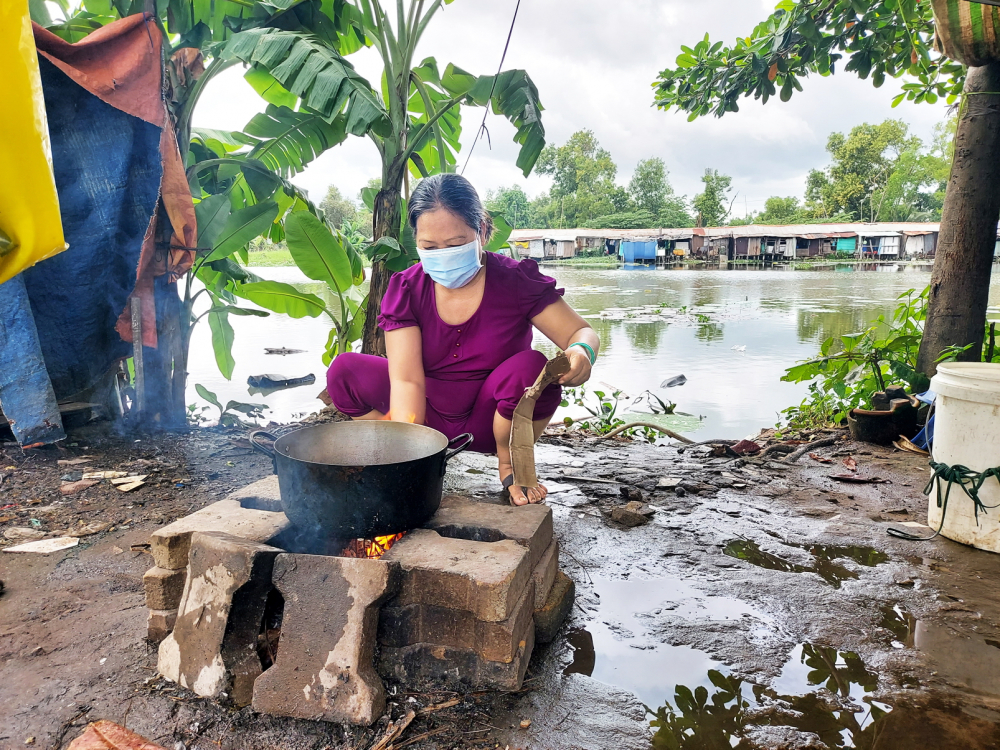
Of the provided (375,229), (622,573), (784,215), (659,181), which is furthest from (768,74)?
(784,215)

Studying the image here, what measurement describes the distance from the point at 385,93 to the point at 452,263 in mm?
2812

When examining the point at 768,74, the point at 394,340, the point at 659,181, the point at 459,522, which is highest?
the point at 659,181

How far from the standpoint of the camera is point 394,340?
93.2 inches

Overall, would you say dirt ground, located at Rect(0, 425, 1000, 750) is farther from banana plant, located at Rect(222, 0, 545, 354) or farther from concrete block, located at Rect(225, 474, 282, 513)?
banana plant, located at Rect(222, 0, 545, 354)

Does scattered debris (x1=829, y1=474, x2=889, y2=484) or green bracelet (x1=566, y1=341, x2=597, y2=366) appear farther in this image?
scattered debris (x1=829, y1=474, x2=889, y2=484)

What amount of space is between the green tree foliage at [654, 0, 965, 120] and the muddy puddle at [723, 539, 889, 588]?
11.4ft

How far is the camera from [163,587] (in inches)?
59.7

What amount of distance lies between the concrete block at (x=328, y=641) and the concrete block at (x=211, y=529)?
A: 229 millimetres

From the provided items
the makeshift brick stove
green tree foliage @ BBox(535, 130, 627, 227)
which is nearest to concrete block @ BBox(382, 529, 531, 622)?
the makeshift brick stove

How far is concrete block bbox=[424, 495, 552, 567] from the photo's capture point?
1604 millimetres

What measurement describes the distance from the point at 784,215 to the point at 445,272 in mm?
47630

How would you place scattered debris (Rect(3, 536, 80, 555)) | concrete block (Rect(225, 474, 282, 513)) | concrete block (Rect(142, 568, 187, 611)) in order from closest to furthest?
concrete block (Rect(142, 568, 187, 611)) → concrete block (Rect(225, 474, 282, 513)) → scattered debris (Rect(3, 536, 80, 555))

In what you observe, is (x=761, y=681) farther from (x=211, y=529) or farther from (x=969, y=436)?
(x=211, y=529)

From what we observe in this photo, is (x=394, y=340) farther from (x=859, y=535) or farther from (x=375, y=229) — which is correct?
(x=859, y=535)
